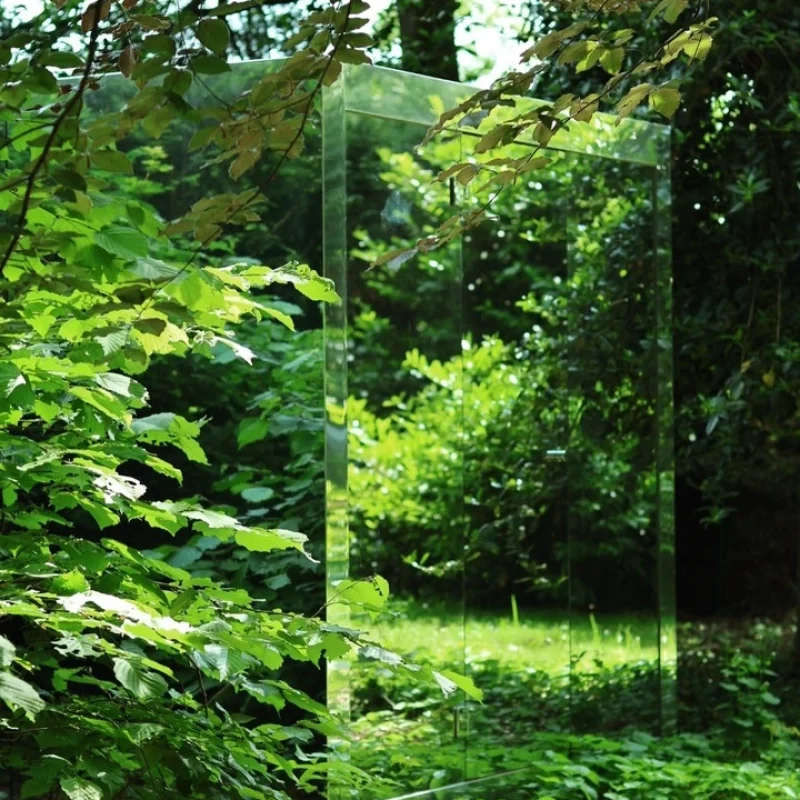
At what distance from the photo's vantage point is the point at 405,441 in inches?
152

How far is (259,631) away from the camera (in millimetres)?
1881

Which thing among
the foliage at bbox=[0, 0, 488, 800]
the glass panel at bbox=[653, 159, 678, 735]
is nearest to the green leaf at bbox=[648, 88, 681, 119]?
the foliage at bbox=[0, 0, 488, 800]

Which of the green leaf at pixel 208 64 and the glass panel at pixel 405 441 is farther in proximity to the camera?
the glass panel at pixel 405 441

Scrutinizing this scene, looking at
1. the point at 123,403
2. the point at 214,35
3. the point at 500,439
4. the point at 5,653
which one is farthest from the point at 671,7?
the point at 500,439

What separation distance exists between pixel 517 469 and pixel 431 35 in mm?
2320

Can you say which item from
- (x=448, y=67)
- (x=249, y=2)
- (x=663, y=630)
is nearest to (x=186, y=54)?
(x=249, y=2)

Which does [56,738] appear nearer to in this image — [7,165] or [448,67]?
[7,165]

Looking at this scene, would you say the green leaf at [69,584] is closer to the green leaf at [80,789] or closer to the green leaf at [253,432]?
the green leaf at [80,789]

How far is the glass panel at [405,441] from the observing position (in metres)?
3.67

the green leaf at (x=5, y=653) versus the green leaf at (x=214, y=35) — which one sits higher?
the green leaf at (x=214, y=35)

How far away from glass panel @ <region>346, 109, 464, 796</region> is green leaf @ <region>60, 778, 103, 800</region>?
1.92 metres

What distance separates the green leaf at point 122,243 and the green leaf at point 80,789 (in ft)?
2.38

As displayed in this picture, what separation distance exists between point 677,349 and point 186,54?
13.0ft

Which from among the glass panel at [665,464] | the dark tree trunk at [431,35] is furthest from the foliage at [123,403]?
the dark tree trunk at [431,35]
